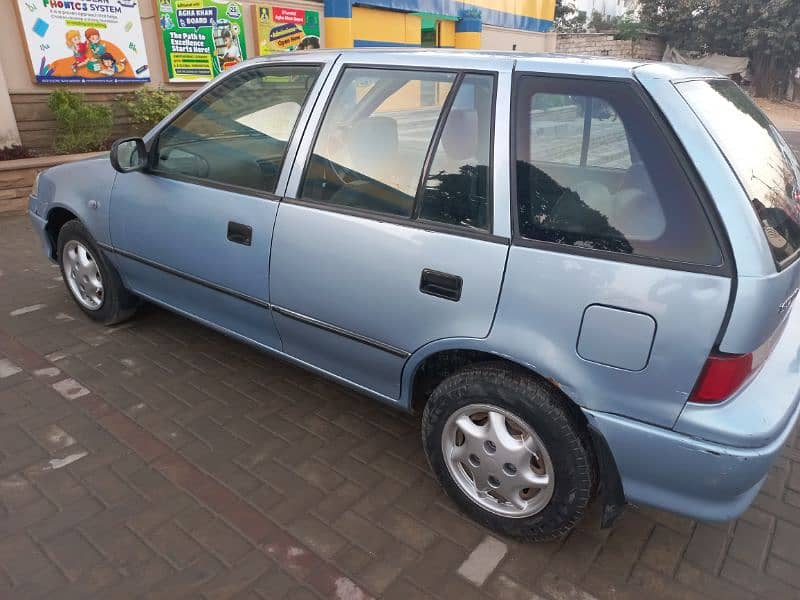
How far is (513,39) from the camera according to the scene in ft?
68.4

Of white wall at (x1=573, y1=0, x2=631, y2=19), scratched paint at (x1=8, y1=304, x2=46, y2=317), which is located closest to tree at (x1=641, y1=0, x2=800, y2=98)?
white wall at (x1=573, y1=0, x2=631, y2=19)

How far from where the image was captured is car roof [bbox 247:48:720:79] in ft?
6.42

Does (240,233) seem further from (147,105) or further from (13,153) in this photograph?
(147,105)

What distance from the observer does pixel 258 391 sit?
3295 mm

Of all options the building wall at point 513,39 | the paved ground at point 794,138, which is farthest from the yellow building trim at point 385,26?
the paved ground at point 794,138

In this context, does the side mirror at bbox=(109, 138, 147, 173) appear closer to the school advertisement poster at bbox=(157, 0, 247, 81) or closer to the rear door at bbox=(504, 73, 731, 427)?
the rear door at bbox=(504, 73, 731, 427)

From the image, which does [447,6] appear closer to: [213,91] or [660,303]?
[213,91]

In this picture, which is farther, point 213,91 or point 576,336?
point 213,91

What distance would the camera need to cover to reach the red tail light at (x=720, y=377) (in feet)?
5.61

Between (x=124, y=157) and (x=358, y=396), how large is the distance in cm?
188

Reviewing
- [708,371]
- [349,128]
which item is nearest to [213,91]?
[349,128]

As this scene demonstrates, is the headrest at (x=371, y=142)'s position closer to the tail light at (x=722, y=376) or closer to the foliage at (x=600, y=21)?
the tail light at (x=722, y=376)

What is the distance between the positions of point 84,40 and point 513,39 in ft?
53.5

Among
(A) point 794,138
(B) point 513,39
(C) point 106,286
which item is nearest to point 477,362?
(C) point 106,286
